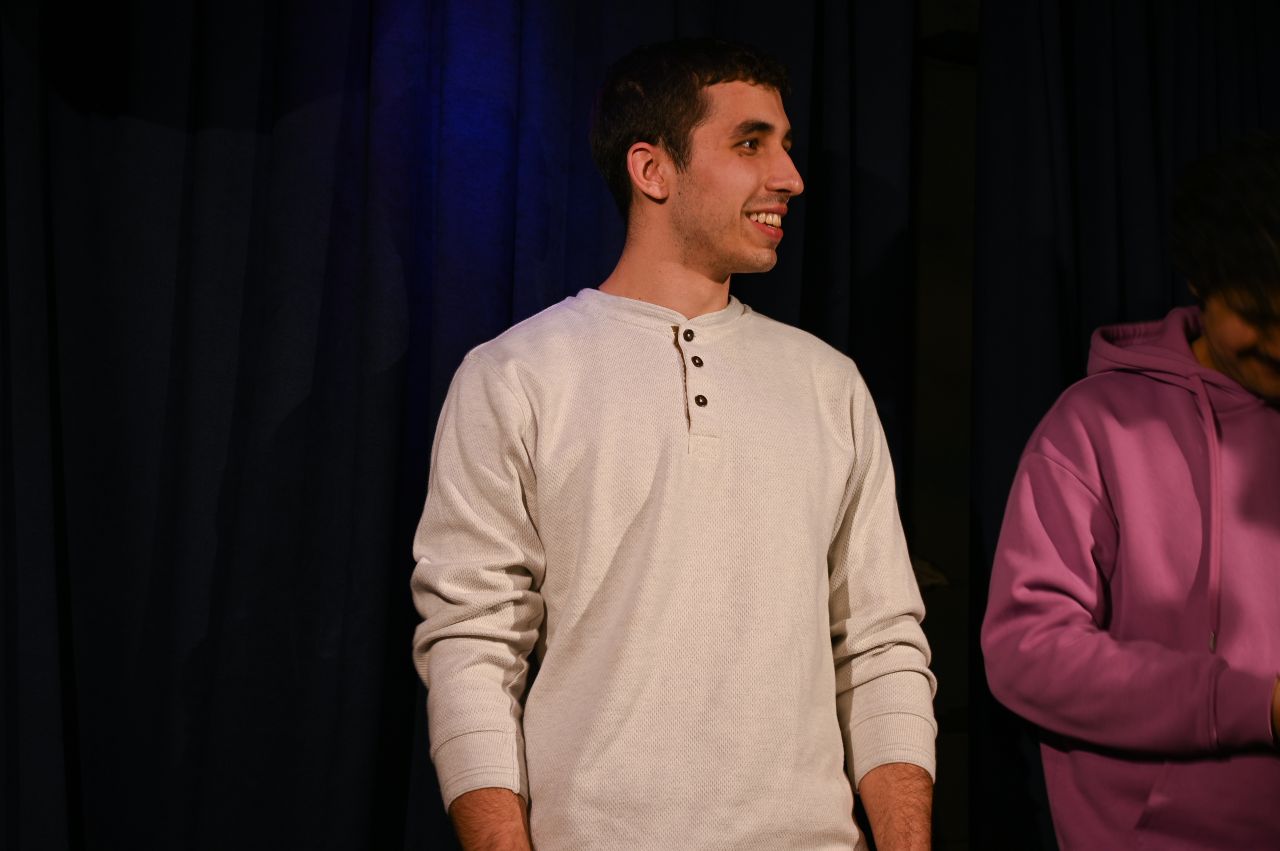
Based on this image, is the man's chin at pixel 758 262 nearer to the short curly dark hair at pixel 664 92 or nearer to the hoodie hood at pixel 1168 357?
the short curly dark hair at pixel 664 92

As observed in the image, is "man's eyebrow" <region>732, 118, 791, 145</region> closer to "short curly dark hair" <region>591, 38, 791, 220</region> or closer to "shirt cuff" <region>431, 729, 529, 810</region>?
"short curly dark hair" <region>591, 38, 791, 220</region>

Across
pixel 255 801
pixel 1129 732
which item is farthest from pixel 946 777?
pixel 255 801

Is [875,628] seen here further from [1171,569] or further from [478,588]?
[478,588]

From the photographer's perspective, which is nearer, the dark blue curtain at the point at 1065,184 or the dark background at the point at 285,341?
the dark background at the point at 285,341

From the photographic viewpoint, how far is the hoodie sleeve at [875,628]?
4.35ft

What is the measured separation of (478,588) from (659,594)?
0.21 m

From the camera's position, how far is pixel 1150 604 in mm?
1397

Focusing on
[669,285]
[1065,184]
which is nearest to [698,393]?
[669,285]

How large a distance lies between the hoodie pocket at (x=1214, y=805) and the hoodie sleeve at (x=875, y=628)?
0.29m

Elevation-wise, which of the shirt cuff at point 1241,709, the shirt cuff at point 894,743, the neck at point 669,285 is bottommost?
the shirt cuff at point 894,743

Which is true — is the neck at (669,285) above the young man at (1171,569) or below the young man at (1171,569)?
above

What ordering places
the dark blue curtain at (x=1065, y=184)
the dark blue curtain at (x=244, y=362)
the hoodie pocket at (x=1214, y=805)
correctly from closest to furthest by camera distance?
the hoodie pocket at (x=1214, y=805) → the dark blue curtain at (x=244, y=362) → the dark blue curtain at (x=1065, y=184)

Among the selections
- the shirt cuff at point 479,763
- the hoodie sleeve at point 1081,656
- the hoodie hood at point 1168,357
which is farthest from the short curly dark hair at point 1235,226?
the shirt cuff at point 479,763

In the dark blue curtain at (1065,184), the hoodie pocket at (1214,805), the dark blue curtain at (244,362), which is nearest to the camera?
the hoodie pocket at (1214,805)
